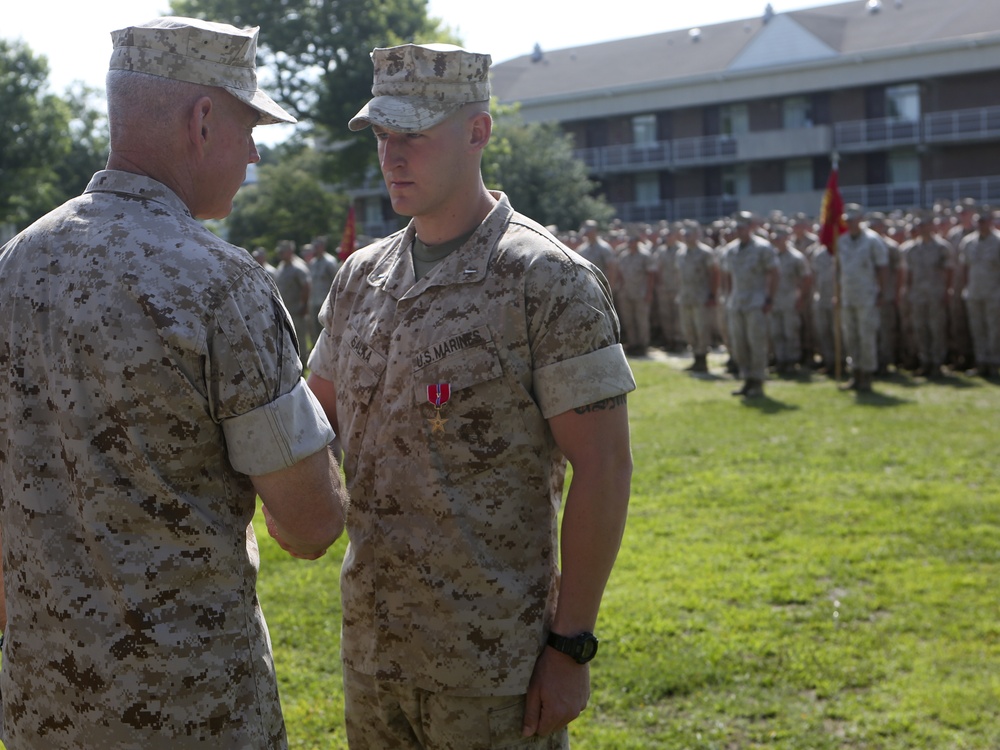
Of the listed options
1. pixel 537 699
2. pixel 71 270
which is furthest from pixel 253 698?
pixel 71 270

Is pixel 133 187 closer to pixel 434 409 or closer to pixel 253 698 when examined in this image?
pixel 434 409

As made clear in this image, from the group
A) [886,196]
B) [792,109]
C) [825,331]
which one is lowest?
[825,331]

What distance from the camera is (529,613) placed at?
2562 mm

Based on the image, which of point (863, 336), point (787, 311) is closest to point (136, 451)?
point (863, 336)

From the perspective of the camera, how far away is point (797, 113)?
43344 millimetres

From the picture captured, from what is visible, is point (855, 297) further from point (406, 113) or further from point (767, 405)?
point (406, 113)

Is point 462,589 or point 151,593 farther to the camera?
point 462,589

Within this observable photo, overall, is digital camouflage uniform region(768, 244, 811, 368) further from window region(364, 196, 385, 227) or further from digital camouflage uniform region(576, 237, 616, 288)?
window region(364, 196, 385, 227)

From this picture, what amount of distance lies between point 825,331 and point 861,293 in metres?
2.49

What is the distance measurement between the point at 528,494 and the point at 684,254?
1540 centimetres

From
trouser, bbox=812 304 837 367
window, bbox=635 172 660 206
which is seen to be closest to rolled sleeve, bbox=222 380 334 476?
trouser, bbox=812 304 837 367

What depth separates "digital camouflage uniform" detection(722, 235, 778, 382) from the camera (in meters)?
14.0

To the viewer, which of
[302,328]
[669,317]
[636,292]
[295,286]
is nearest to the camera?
[295,286]

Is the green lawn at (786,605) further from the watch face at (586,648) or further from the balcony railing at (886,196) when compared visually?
the balcony railing at (886,196)
